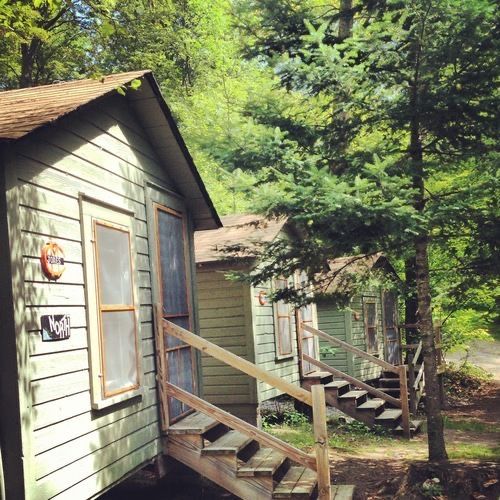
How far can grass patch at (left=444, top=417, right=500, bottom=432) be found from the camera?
529 inches

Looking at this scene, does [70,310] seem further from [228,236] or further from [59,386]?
[228,236]

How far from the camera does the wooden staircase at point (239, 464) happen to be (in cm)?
631

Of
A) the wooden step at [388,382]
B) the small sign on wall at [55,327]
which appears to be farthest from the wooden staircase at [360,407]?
the small sign on wall at [55,327]

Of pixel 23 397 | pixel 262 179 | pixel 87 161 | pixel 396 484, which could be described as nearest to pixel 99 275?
pixel 87 161

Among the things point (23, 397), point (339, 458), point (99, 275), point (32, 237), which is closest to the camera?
point (23, 397)

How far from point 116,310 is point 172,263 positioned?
188 cm

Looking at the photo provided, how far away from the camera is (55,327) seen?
4809 millimetres

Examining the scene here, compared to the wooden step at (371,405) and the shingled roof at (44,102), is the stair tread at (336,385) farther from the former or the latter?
the shingled roof at (44,102)

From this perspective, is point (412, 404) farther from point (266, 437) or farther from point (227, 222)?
point (266, 437)

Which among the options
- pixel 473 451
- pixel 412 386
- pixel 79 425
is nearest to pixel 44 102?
pixel 79 425

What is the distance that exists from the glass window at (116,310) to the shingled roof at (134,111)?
48.9 inches

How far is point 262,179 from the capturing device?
900 centimetres

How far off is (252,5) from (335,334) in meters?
9.90

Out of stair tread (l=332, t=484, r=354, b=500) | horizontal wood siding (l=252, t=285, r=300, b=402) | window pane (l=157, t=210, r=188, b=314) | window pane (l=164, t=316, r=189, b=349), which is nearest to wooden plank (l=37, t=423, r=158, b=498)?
window pane (l=164, t=316, r=189, b=349)
